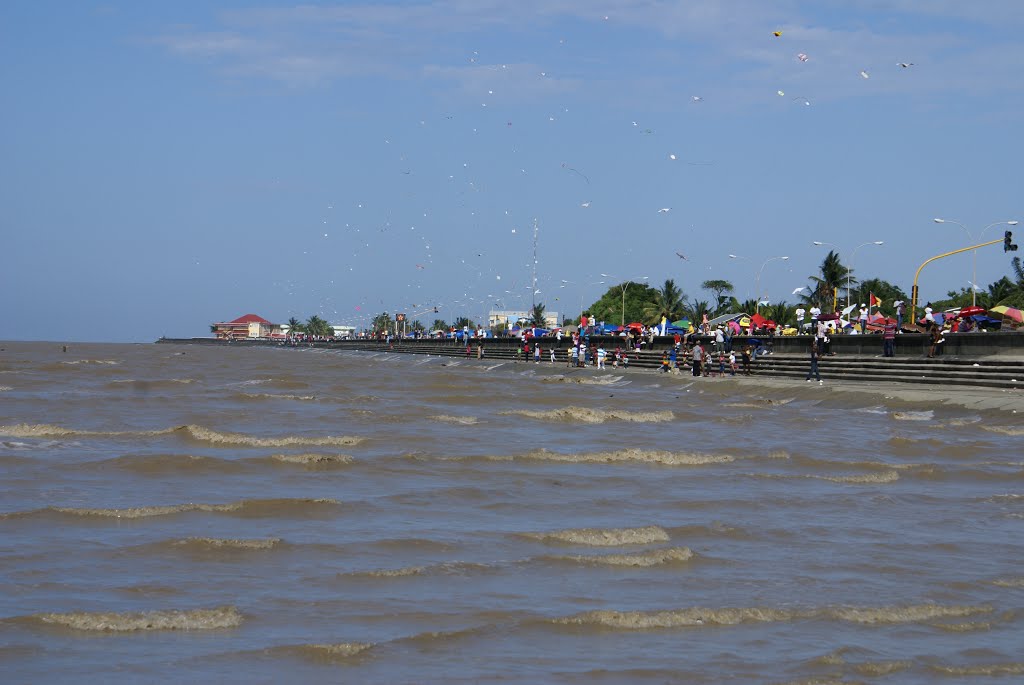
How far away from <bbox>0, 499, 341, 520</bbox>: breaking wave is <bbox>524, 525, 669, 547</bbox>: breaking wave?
2324 millimetres

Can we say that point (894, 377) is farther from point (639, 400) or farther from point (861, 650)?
point (861, 650)

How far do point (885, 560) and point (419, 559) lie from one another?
3427mm

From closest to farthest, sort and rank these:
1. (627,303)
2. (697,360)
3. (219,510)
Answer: (219,510)
(697,360)
(627,303)

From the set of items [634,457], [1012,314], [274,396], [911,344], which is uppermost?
[1012,314]

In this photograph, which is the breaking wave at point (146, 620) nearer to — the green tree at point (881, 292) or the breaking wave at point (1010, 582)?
the breaking wave at point (1010, 582)

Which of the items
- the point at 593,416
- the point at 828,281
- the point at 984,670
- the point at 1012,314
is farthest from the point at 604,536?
the point at 828,281

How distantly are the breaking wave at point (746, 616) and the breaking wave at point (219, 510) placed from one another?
175 inches

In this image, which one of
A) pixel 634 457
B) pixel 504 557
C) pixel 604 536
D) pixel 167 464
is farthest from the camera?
pixel 634 457

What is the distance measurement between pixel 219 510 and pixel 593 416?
13.5 m

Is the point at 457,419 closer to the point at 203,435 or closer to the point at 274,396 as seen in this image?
the point at 203,435

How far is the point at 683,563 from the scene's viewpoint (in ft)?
29.0

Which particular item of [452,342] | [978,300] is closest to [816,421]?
[978,300]

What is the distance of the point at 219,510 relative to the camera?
10875 millimetres

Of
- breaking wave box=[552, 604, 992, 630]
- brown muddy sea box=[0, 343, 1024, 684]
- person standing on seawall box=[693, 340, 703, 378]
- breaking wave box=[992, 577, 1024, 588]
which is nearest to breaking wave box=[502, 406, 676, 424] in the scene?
brown muddy sea box=[0, 343, 1024, 684]
